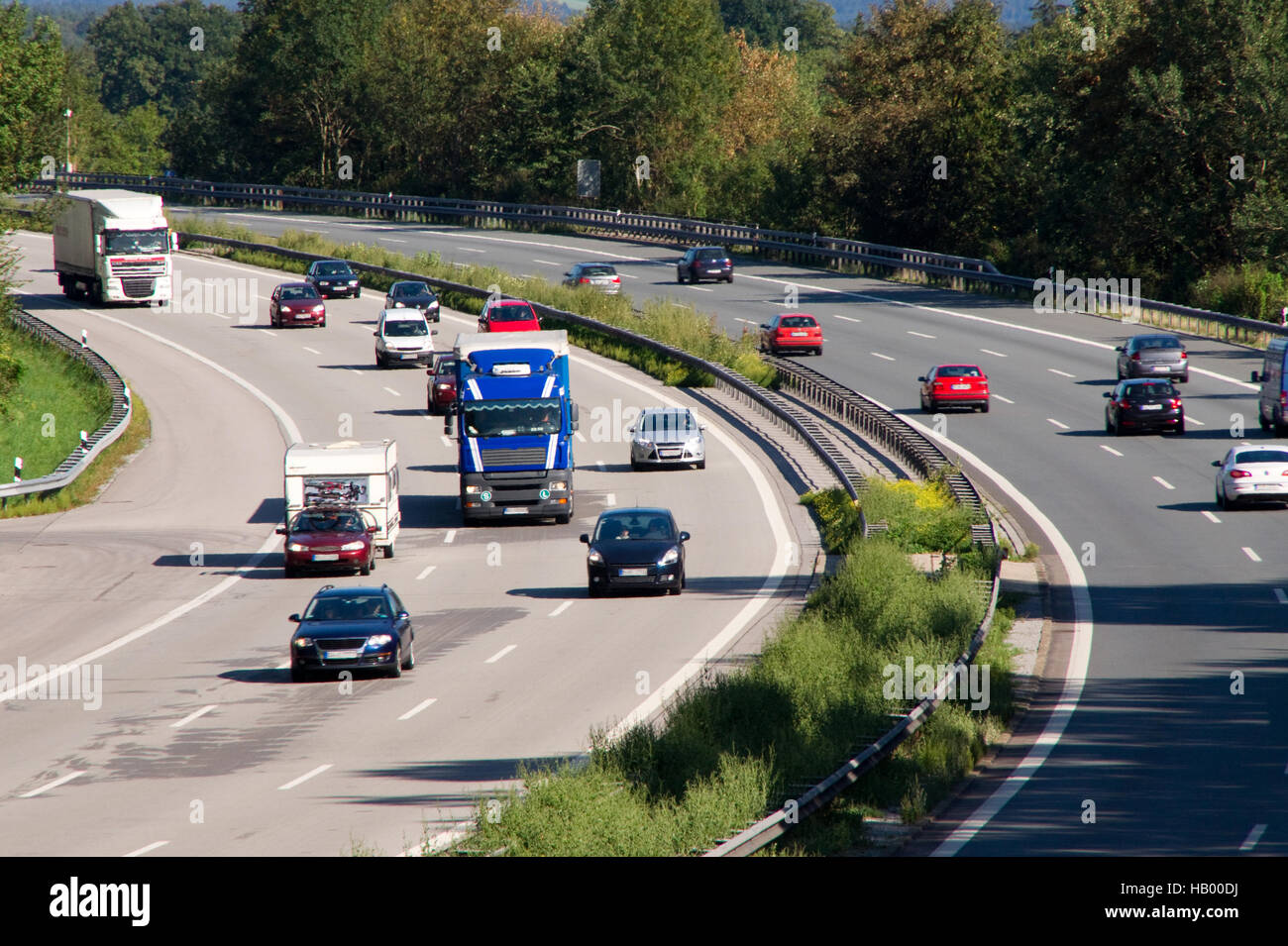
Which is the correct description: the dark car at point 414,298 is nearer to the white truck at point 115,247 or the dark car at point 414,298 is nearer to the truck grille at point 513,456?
the white truck at point 115,247

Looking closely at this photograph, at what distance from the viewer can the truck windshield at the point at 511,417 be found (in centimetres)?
3731

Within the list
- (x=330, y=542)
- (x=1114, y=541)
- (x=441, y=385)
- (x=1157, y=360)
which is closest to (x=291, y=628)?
(x=330, y=542)

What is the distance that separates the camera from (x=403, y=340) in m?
56.5

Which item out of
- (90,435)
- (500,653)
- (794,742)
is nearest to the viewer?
(794,742)

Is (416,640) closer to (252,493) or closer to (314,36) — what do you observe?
(252,493)

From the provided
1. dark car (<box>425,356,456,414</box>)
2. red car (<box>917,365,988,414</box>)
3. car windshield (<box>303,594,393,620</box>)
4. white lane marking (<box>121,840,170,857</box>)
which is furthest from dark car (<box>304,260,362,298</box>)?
white lane marking (<box>121,840,170,857</box>)

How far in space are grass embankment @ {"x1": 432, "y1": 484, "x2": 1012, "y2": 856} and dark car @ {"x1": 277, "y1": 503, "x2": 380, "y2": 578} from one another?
956 centimetres

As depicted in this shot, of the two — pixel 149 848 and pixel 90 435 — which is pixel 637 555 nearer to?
pixel 149 848

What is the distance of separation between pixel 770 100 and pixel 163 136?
4744 cm

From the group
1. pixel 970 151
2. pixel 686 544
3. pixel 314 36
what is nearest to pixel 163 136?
pixel 314 36

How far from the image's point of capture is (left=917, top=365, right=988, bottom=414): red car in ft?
157

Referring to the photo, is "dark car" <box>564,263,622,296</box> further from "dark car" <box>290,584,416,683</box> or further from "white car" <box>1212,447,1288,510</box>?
"dark car" <box>290,584,416,683</box>

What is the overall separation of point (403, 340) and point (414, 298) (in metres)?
7.88

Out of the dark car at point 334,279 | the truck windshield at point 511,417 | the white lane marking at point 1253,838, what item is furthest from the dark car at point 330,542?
the dark car at point 334,279
